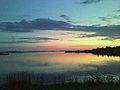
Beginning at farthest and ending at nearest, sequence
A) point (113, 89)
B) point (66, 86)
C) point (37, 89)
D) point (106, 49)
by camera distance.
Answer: point (106, 49)
point (66, 86)
point (37, 89)
point (113, 89)

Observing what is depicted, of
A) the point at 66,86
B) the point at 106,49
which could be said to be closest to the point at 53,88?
the point at 66,86

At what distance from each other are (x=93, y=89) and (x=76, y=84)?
3455 mm

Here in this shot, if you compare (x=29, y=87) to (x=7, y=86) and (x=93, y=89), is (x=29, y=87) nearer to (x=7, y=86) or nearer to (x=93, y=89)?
(x=7, y=86)

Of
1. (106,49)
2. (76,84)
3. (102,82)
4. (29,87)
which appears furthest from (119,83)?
(106,49)

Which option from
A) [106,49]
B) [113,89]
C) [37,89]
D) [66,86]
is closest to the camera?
[113,89]

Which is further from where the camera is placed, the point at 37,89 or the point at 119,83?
the point at 119,83

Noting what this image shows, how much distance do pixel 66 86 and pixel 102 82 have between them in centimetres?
323

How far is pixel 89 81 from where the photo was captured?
23109 millimetres

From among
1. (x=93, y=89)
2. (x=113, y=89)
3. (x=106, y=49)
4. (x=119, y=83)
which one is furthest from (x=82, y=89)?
(x=106, y=49)

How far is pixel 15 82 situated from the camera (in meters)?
20.5

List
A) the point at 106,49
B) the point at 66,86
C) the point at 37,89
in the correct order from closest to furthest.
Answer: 1. the point at 37,89
2. the point at 66,86
3. the point at 106,49

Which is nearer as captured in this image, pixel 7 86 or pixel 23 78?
pixel 7 86

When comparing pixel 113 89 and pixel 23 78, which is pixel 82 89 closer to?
pixel 113 89

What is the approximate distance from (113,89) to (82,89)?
92.9 inches
